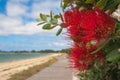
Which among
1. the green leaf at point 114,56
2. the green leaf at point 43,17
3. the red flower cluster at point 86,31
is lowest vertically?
the green leaf at point 114,56

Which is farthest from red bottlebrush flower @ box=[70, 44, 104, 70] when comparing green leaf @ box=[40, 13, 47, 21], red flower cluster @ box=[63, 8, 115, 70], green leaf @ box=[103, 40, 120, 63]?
green leaf @ box=[40, 13, 47, 21]

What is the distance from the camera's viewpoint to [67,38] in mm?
1873

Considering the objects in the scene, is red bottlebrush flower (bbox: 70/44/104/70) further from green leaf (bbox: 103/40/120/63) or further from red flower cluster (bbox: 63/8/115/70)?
green leaf (bbox: 103/40/120/63)

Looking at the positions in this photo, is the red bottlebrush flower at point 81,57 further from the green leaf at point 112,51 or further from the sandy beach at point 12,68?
the sandy beach at point 12,68

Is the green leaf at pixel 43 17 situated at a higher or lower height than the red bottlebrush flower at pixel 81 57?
higher

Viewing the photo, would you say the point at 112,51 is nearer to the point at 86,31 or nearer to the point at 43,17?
the point at 86,31

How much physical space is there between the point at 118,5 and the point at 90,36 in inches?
10.8

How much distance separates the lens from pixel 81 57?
6.25ft

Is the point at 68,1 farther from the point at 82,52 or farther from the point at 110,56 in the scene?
the point at 110,56

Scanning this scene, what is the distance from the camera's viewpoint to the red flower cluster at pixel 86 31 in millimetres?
1703

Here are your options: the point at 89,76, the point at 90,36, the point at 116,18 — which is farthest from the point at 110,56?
the point at 89,76

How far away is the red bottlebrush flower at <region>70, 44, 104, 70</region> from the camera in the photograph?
6.17 feet

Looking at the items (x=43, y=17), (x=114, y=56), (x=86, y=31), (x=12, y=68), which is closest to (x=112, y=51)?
(x=114, y=56)

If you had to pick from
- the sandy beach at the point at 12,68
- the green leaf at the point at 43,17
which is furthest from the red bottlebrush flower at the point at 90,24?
the sandy beach at the point at 12,68
